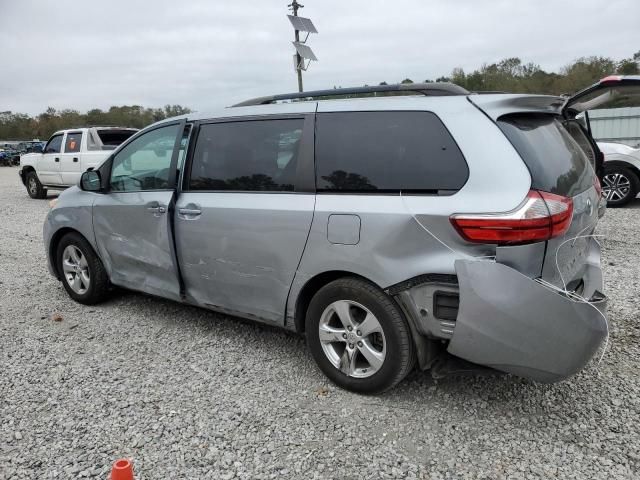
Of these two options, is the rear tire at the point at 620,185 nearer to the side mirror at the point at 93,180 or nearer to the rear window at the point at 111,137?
the side mirror at the point at 93,180

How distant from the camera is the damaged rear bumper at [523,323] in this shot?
7.77 ft

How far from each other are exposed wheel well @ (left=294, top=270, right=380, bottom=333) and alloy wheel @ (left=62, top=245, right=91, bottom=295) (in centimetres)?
241

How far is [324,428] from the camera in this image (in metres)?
2.74

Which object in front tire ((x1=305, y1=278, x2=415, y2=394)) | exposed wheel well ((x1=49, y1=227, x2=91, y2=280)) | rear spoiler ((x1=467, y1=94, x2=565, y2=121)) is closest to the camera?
rear spoiler ((x1=467, y1=94, x2=565, y2=121))

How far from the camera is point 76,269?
4715 millimetres

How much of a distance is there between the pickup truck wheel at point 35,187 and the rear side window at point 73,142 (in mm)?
2069

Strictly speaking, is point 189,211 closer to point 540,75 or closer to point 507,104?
→ point 507,104

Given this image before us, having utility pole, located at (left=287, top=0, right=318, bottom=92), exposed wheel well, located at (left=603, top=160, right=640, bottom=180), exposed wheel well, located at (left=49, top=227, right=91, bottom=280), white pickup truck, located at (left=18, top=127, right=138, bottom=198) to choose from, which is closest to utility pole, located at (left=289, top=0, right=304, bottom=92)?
utility pole, located at (left=287, top=0, right=318, bottom=92)

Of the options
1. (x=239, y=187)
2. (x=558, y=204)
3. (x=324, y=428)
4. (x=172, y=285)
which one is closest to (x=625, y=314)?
(x=558, y=204)

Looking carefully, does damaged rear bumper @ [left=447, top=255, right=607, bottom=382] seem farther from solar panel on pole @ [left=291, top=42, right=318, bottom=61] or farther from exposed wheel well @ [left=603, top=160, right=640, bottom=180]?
solar panel on pole @ [left=291, top=42, right=318, bottom=61]

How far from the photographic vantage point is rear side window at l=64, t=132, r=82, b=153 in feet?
41.1

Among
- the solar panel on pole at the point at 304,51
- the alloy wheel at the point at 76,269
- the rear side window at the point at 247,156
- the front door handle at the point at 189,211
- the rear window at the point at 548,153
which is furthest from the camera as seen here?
the solar panel on pole at the point at 304,51

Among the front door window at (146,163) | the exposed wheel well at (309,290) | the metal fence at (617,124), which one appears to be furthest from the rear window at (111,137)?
the metal fence at (617,124)

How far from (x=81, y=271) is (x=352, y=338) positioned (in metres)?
2.98
